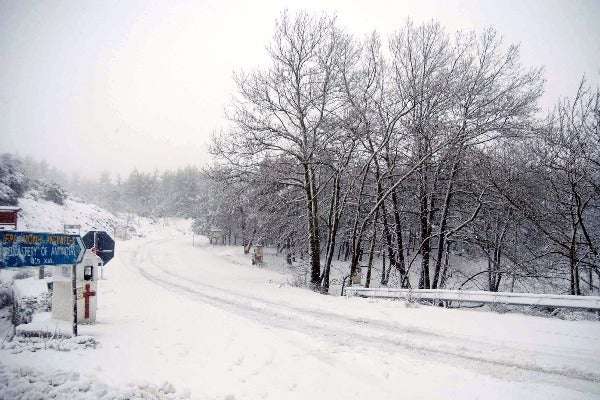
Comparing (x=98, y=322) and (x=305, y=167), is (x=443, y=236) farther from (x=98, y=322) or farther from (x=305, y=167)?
(x=98, y=322)

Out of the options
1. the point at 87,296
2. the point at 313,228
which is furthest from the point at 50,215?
the point at 87,296

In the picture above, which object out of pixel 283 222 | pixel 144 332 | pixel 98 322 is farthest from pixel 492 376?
pixel 283 222

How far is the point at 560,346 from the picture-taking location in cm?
→ 606

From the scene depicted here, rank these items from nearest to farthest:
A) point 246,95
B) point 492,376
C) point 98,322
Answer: point 492,376, point 98,322, point 246,95

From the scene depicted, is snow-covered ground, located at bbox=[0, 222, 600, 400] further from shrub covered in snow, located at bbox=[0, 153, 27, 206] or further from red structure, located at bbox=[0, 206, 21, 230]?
shrub covered in snow, located at bbox=[0, 153, 27, 206]

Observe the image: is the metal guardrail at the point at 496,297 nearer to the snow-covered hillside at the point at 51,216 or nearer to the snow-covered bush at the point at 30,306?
the snow-covered bush at the point at 30,306

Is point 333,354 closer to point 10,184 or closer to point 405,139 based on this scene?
point 405,139

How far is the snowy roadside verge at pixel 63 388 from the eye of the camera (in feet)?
13.1

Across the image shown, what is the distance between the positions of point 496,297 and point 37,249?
975cm

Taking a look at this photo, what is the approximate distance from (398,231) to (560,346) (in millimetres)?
9539

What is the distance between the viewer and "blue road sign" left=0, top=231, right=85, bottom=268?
495 cm

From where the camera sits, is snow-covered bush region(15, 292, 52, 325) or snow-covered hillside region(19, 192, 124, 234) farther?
snow-covered hillside region(19, 192, 124, 234)

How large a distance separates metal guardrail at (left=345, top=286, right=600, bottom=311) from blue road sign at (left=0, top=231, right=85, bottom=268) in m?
8.71

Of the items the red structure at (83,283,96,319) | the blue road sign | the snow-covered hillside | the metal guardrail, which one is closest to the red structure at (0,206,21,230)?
the red structure at (83,283,96,319)
